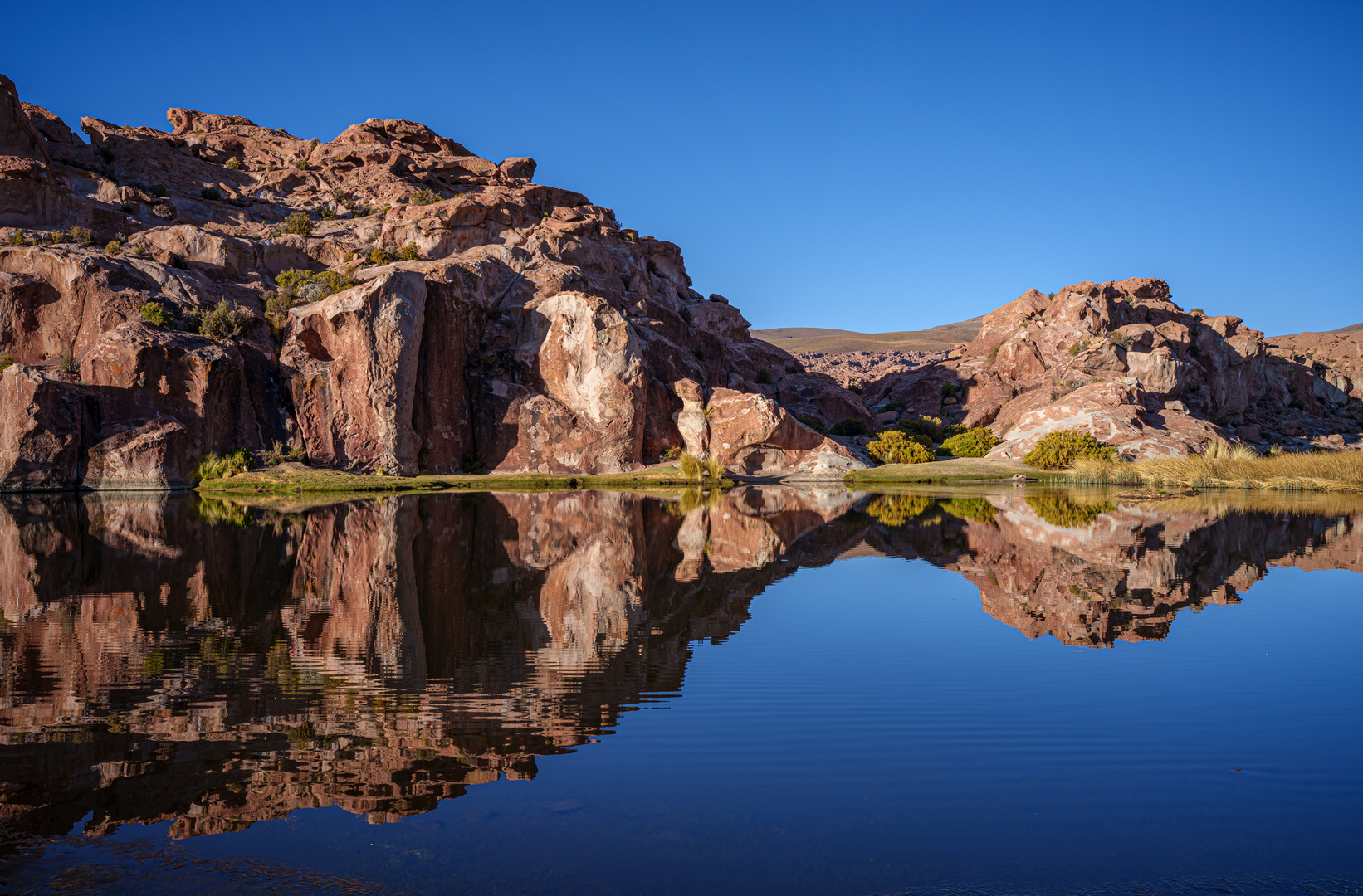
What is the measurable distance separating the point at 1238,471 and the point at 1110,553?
3640cm

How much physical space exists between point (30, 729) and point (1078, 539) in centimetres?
2093

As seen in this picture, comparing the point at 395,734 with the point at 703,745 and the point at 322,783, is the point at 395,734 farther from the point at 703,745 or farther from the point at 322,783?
the point at 703,745

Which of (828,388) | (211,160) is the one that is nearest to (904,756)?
(828,388)

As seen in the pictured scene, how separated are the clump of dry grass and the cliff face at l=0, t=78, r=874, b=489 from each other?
51.9ft

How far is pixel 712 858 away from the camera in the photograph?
4934mm

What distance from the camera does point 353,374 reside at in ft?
→ 168

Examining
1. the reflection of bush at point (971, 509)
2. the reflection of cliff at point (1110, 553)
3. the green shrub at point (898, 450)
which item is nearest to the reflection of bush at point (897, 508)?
the reflection of cliff at point (1110, 553)

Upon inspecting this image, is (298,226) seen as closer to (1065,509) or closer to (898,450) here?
(898,450)

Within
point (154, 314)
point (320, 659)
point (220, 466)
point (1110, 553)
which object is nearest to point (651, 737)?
point (320, 659)

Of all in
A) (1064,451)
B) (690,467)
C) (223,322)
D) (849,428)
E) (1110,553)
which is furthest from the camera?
(849,428)

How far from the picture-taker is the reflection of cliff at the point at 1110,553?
12.5 meters

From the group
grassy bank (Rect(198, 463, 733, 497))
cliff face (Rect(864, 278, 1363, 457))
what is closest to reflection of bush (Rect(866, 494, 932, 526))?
grassy bank (Rect(198, 463, 733, 497))

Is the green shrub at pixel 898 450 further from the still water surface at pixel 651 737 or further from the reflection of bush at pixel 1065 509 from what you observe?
the still water surface at pixel 651 737

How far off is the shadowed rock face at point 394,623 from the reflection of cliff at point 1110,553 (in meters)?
0.09
